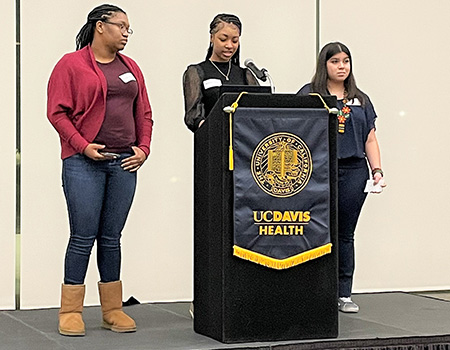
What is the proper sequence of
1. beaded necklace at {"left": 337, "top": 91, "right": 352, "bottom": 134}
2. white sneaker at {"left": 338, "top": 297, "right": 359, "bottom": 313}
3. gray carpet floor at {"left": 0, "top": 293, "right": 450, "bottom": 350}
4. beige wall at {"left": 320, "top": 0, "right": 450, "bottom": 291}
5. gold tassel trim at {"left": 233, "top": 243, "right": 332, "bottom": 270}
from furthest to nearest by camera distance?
1. beige wall at {"left": 320, "top": 0, "right": 450, "bottom": 291}
2. white sneaker at {"left": 338, "top": 297, "right": 359, "bottom": 313}
3. beaded necklace at {"left": 337, "top": 91, "right": 352, "bottom": 134}
4. gray carpet floor at {"left": 0, "top": 293, "right": 450, "bottom": 350}
5. gold tassel trim at {"left": 233, "top": 243, "right": 332, "bottom": 270}

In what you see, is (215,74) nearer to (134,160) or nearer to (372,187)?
(134,160)

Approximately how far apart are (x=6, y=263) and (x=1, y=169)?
1.59ft

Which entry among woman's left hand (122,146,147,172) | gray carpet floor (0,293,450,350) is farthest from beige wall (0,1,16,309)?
woman's left hand (122,146,147,172)

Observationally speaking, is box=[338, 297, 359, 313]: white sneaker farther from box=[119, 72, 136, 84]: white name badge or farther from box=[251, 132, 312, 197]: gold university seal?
box=[119, 72, 136, 84]: white name badge

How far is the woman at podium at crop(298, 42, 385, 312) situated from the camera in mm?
4281

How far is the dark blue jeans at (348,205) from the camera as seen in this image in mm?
4332

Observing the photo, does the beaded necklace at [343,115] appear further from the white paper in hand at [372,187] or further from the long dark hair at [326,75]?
the white paper in hand at [372,187]

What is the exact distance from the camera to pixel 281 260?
138 inches

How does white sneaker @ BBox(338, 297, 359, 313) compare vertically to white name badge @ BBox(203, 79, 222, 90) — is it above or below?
below

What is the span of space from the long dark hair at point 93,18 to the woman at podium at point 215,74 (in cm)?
51

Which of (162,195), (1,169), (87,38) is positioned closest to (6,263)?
(1,169)

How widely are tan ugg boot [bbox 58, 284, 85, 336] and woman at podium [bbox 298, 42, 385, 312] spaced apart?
1.27 meters

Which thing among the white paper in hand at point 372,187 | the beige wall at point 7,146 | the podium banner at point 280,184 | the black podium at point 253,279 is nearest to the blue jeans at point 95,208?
the black podium at point 253,279

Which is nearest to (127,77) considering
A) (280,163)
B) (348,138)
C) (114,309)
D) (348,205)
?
(280,163)
